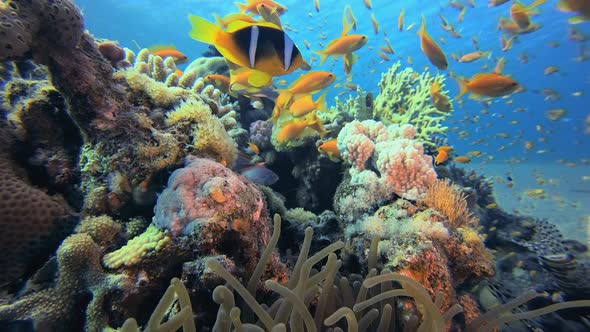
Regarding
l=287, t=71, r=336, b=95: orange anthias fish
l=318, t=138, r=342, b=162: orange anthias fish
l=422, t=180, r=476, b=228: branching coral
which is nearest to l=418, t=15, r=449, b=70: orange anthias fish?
l=287, t=71, r=336, b=95: orange anthias fish

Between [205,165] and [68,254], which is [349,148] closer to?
[205,165]

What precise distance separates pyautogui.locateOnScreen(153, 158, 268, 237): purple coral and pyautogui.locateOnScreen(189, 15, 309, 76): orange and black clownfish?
1.04 metres

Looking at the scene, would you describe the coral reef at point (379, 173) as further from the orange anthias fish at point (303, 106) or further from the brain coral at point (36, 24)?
the brain coral at point (36, 24)

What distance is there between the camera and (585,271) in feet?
11.7

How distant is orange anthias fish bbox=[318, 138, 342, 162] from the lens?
4.30m

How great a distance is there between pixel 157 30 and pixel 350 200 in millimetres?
50398

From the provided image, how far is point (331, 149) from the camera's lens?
431cm

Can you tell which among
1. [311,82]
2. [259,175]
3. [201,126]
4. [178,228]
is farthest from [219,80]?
[178,228]

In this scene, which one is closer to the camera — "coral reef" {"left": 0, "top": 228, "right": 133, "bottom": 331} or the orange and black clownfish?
"coral reef" {"left": 0, "top": 228, "right": 133, "bottom": 331}

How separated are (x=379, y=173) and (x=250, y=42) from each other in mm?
2216

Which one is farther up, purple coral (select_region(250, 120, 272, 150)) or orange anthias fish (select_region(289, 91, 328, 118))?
orange anthias fish (select_region(289, 91, 328, 118))

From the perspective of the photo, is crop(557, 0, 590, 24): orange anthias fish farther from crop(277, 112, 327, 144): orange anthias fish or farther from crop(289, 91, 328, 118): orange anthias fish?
crop(277, 112, 327, 144): orange anthias fish

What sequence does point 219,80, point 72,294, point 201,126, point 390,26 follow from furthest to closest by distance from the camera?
point 390,26 < point 219,80 < point 201,126 < point 72,294

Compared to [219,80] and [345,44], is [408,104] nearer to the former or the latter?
[345,44]
